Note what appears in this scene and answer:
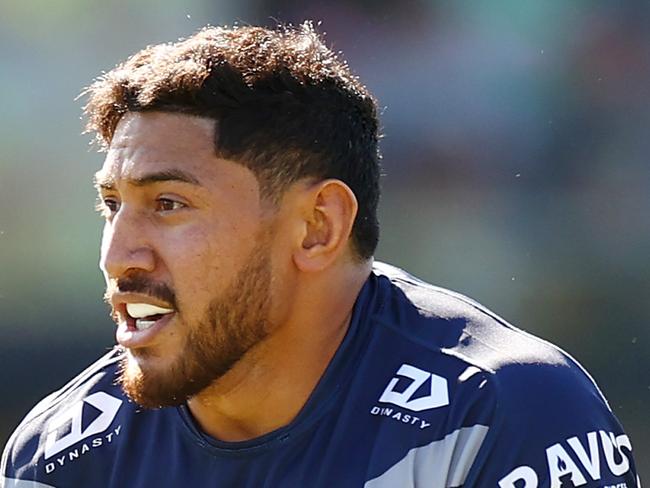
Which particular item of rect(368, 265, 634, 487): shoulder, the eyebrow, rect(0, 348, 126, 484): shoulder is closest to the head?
the eyebrow

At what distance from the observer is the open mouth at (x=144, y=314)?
91.0 inches

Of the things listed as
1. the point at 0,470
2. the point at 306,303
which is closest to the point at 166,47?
the point at 306,303

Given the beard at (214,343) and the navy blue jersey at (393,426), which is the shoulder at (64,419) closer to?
the navy blue jersey at (393,426)

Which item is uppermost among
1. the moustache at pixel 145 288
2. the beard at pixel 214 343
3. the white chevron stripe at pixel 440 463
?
the moustache at pixel 145 288

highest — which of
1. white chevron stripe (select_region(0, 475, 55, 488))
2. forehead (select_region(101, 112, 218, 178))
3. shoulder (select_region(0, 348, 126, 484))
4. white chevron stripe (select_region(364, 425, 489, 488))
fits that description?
forehead (select_region(101, 112, 218, 178))

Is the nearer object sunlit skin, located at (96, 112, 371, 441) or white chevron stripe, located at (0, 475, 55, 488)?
sunlit skin, located at (96, 112, 371, 441)

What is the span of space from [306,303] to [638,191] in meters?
2.92

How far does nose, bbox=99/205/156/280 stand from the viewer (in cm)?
Answer: 228

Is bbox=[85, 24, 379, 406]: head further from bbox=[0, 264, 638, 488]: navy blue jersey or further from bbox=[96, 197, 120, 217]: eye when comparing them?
bbox=[0, 264, 638, 488]: navy blue jersey

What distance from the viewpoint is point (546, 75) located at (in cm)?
526

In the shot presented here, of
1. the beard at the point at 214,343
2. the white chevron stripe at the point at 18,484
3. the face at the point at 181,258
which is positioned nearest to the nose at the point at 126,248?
the face at the point at 181,258

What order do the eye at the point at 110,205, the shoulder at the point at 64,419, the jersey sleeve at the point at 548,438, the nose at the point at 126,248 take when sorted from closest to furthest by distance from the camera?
the jersey sleeve at the point at 548,438
the nose at the point at 126,248
the eye at the point at 110,205
the shoulder at the point at 64,419

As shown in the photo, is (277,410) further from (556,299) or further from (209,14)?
(209,14)

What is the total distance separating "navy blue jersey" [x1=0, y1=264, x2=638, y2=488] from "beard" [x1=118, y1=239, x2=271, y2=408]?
0.50 ft
